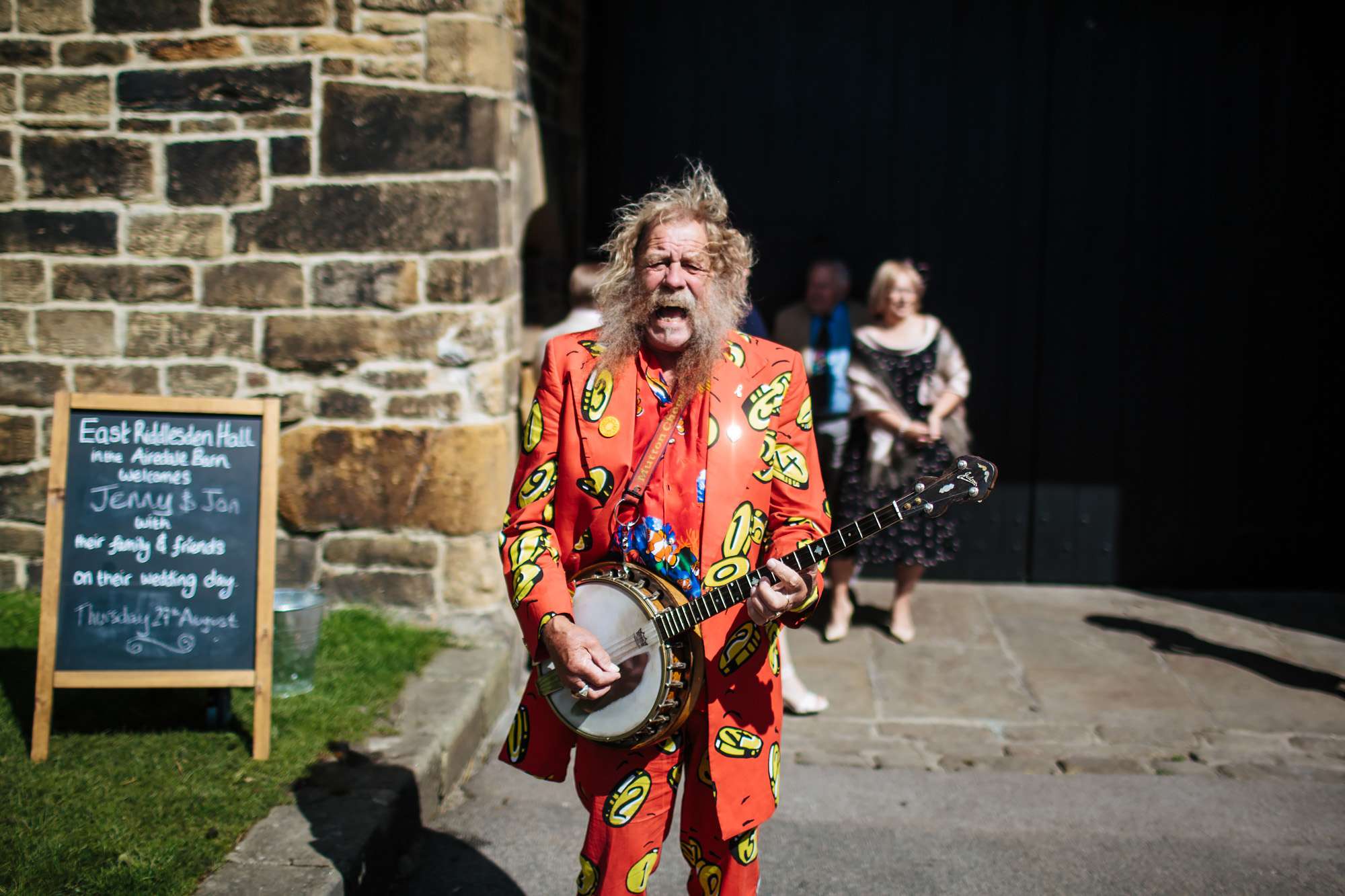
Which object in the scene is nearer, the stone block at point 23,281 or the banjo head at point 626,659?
the banjo head at point 626,659

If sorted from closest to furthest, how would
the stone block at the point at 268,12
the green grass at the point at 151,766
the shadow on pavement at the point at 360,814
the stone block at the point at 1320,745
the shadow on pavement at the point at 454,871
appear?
the green grass at the point at 151,766, the shadow on pavement at the point at 360,814, the shadow on pavement at the point at 454,871, the stone block at the point at 1320,745, the stone block at the point at 268,12

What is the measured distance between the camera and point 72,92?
15.5ft

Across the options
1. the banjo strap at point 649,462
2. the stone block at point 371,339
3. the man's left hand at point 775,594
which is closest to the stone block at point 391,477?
the stone block at point 371,339

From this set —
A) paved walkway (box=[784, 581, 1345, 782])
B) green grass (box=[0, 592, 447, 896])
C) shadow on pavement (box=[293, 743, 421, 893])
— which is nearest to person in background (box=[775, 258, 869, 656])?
paved walkway (box=[784, 581, 1345, 782])

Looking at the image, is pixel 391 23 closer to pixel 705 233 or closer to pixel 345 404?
pixel 345 404

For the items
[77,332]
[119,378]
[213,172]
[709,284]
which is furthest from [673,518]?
[77,332]

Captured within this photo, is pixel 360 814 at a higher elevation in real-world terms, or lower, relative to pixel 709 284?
lower

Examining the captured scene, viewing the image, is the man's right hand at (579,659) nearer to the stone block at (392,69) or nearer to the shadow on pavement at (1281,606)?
the stone block at (392,69)

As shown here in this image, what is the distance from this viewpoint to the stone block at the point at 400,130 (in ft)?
15.3

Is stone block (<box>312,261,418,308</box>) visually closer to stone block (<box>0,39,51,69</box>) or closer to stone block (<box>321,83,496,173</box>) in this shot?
stone block (<box>321,83,496,173</box>)

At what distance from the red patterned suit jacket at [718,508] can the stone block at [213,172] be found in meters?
2.62

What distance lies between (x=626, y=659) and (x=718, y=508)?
14.4 inches

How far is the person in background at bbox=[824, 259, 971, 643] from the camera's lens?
5258mm

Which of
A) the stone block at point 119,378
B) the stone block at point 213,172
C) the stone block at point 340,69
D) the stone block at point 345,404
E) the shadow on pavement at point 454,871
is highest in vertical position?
the stone block at point 340,69
